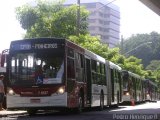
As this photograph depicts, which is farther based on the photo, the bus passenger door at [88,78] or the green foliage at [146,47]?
the green foliage at [146,47]

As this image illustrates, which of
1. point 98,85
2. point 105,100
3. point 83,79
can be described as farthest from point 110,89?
point 83,79

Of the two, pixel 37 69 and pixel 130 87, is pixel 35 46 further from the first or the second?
pixel 130 87

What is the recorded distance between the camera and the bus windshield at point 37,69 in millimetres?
18859

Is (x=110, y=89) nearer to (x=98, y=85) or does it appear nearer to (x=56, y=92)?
(x=98, y=85)

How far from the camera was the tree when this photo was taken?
49156 mm

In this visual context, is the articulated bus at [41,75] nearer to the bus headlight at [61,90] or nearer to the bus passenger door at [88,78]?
the bus headlight at [61,90]

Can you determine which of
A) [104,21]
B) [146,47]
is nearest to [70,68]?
[146,47]

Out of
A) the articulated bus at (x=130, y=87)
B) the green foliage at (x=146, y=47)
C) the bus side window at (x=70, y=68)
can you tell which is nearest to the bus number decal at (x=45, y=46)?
the bus side window at (x=70, y=68)

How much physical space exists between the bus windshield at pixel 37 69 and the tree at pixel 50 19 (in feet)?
97.0

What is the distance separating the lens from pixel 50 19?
4991 centimetres

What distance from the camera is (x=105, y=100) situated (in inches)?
1085

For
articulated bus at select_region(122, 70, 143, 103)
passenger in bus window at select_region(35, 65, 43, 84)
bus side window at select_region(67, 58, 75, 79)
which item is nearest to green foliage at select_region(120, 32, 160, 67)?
articulated bus at select_region(122, 70, 143, 103)

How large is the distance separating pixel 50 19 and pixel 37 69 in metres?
31.3

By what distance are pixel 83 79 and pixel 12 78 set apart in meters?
3.68
